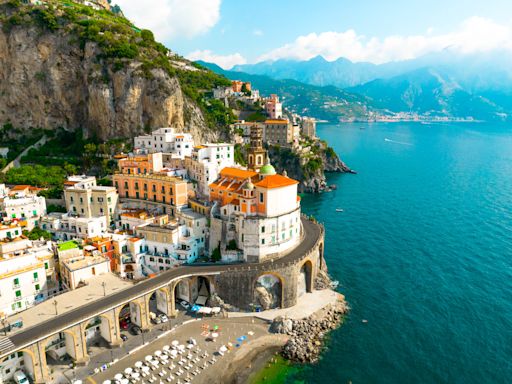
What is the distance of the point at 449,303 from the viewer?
5250 cm

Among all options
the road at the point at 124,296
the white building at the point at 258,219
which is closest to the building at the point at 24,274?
the road at the point at 124,296

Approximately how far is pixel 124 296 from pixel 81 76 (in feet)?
201

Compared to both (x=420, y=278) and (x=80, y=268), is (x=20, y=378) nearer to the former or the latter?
(x=80, y=268)

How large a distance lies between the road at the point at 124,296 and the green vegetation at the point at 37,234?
1837cm

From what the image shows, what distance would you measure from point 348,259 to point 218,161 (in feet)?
95.0

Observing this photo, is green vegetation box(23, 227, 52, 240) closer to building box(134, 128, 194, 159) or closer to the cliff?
building box(134, 128, 194, 159)

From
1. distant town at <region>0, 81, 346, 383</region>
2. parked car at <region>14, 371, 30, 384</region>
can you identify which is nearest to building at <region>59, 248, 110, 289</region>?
distant town at <region>0, 81, 346, 383</region>

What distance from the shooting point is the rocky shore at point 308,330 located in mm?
43188

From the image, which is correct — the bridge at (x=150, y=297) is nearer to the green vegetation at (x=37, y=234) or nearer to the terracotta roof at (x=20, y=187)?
the green vegetation at (x=37, y=234)

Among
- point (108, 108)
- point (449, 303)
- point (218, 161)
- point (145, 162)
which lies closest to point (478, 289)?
point (449, 303)

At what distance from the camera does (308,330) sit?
46.9 meters

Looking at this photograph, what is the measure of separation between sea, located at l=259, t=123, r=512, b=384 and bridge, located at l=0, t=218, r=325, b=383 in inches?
337

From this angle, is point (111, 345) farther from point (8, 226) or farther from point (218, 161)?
point (218, 161)

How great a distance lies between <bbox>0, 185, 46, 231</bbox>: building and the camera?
56.2m
